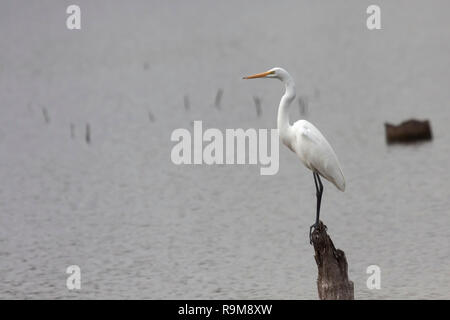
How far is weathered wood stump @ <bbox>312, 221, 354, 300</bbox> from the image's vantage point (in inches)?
464

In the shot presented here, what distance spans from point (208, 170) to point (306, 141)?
1220 cm

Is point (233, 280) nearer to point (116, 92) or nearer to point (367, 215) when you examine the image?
point (367, 215)

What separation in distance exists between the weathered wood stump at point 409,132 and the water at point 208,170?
1.00 feet

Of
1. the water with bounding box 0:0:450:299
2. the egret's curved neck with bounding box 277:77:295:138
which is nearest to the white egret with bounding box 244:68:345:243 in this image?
the egret's curved neck with bounding box 277:77:295:138

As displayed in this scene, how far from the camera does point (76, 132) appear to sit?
32.1m

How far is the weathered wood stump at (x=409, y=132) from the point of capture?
2638 centimetres

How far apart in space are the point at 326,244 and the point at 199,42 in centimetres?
4246

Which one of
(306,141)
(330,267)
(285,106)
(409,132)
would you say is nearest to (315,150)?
(306,141)

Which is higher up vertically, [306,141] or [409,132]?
[409,132]

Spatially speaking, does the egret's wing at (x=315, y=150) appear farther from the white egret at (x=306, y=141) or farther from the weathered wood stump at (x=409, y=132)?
the weathered wood stump at (x=409, y=132)

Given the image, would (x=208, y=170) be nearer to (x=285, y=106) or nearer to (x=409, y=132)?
(x=409, y=132)

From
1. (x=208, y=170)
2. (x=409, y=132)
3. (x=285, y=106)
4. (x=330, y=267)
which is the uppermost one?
(x=409, y=132)

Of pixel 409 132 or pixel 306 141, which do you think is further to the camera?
pixel 409 132

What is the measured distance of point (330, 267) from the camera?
1180 cm
